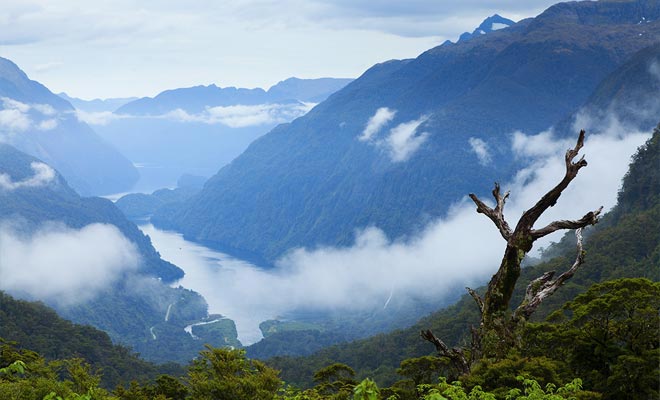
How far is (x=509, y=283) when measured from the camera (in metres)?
16.6

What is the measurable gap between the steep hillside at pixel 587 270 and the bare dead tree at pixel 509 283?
47.4 metres

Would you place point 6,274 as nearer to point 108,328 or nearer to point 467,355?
point 108,328

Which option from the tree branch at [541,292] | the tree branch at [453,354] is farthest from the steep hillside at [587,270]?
the tree branch at [453,354]

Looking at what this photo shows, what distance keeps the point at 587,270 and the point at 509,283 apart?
224 feet

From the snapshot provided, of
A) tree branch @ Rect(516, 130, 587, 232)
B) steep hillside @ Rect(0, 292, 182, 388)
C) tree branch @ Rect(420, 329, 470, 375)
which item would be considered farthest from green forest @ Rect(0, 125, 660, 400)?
steep hillside @ Rect(0, 292, 182, 388)

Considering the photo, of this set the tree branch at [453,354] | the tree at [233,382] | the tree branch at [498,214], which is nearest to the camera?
the tree branch at [498,214]

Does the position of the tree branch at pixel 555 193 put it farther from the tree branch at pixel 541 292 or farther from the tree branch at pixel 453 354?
the tree branch at pixel 453 354

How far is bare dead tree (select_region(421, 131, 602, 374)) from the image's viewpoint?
15766 millimetres

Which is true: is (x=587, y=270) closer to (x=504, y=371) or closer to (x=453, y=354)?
(x=453, y=354)

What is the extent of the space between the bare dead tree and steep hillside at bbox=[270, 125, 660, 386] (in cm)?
4737

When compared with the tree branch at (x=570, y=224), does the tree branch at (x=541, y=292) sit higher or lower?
lower

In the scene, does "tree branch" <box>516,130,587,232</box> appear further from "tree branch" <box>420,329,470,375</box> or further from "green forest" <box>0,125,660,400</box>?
"tree branch" <box>420,329,470,375</box>

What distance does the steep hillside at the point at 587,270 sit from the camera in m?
75.3

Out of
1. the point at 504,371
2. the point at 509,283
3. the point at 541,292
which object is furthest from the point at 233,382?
the point at 541,292
